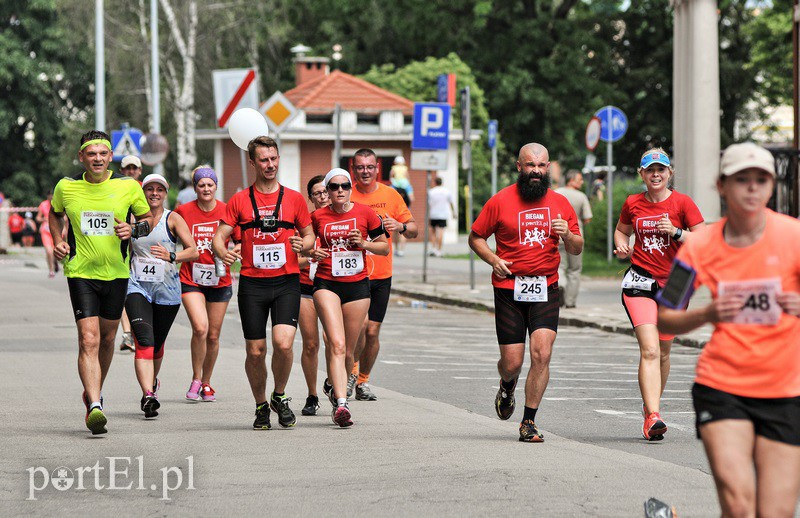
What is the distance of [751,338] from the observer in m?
5.36

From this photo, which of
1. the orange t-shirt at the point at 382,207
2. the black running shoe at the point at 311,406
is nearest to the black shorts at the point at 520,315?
the black running shoe at the point at 311,406

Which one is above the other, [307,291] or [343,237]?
[343,237]

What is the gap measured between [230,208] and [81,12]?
45438 mm

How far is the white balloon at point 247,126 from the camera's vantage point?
1151 centimetres

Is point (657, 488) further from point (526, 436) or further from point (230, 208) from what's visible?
point (230, 208)

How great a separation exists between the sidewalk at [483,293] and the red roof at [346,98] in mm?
12251

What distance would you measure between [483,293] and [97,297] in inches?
578

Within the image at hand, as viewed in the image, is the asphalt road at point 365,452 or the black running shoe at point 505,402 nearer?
the asphalt road at point 365,452

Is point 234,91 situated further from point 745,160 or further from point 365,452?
point 745,160

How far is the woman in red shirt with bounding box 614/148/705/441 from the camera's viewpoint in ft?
32.6

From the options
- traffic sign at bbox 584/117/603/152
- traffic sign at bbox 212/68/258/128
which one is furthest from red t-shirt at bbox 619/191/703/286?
traffic sign at bbox 584/117/603/152

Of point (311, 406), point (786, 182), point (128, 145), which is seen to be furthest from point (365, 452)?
point (128, 145)

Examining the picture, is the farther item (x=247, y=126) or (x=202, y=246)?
(x=202, y=246)

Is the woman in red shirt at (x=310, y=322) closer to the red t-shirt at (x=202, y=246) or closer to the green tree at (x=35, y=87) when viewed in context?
the red t-shirt at (x=202, y=246)
